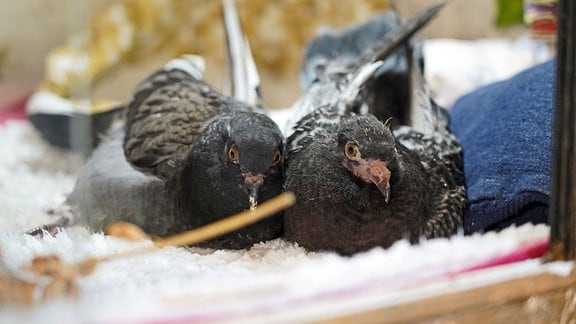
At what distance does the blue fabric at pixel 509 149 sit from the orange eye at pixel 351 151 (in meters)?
0.20

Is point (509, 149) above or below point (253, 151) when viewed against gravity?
below

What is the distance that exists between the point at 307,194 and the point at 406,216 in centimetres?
15

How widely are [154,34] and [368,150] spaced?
101cm

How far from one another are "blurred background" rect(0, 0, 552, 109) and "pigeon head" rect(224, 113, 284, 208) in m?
0.42

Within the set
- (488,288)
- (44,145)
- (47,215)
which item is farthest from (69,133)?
(488,288)

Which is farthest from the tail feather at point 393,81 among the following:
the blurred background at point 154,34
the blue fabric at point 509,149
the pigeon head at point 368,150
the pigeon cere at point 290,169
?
the blurred background at point 154,34

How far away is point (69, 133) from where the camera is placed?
162 cm

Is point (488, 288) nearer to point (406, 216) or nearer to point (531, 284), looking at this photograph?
point (531, 284)

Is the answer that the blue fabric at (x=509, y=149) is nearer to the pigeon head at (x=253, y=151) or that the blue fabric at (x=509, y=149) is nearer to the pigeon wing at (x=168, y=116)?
the pigeon head at (x=253, y=151)

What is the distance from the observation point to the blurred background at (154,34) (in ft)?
4.75

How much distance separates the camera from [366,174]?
103 centimetres

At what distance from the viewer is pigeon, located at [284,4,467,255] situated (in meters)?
1.03

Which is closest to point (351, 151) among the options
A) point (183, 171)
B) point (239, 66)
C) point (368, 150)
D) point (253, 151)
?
point (368, 150)

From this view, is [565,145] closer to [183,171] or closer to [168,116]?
[183,171]
